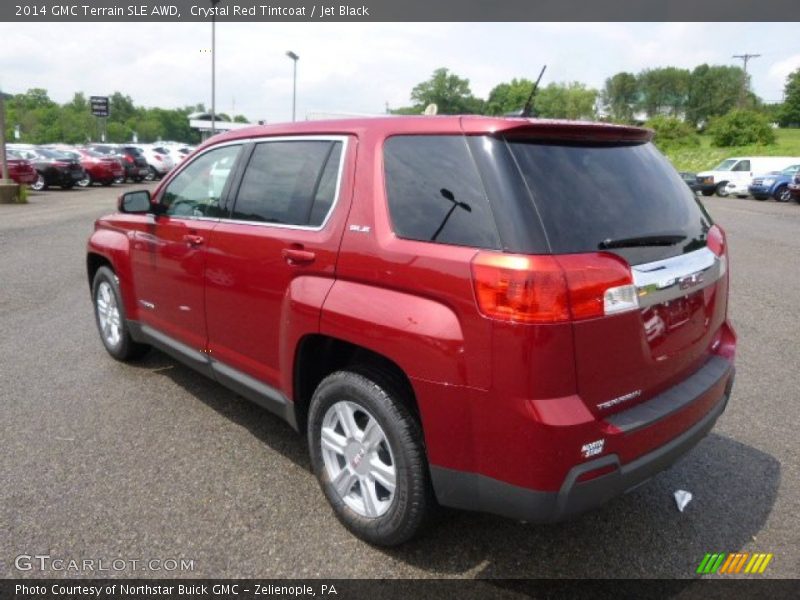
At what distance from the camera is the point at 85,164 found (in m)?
25.3

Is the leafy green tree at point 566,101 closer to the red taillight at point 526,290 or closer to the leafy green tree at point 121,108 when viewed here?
the leafy green tree at point 121,108

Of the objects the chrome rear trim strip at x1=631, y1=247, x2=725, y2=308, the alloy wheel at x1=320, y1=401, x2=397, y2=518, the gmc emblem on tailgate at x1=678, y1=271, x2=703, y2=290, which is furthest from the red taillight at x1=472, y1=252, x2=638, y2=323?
the alloy wheel at x1=320, y1=401, x2=397, y2=518

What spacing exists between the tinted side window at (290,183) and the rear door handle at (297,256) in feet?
0.47

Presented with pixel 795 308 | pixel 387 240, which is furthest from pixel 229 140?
pixel 795 308

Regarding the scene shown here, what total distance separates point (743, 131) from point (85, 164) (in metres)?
53.2

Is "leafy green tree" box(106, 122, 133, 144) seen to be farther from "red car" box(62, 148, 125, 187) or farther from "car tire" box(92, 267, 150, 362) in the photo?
"car tire" box(92, 267, 150, 362)

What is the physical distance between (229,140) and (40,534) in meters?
2.34

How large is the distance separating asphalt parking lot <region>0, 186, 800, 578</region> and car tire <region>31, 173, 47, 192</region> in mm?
20269

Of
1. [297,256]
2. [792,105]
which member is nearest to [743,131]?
[792,105]

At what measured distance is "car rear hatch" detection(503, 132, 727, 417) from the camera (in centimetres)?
220

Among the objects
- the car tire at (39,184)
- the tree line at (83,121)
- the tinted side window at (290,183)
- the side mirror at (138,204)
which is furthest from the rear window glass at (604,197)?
the tree line at (83,121)

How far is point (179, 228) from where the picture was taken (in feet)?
12.8

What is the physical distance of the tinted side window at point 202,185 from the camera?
372 cm

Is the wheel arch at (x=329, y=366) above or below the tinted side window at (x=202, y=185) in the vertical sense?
below
